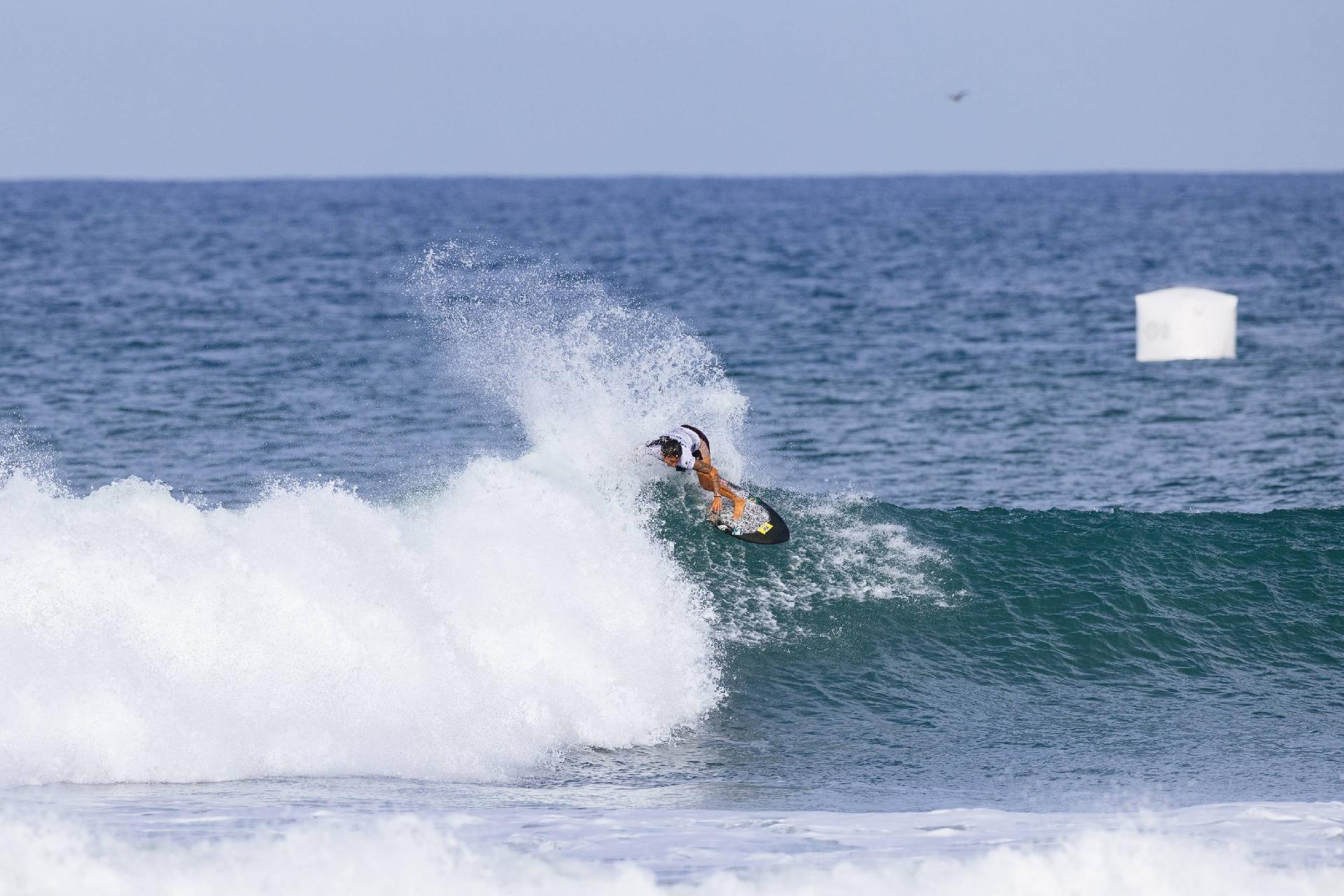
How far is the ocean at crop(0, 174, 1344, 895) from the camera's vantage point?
27.2ft

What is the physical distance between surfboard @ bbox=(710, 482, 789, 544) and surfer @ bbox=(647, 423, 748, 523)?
50 millimetres

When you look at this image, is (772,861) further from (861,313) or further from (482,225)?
(482,225)

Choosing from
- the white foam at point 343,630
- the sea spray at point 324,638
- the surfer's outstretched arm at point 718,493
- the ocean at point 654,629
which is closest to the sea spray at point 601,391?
the ocean at point 654,629

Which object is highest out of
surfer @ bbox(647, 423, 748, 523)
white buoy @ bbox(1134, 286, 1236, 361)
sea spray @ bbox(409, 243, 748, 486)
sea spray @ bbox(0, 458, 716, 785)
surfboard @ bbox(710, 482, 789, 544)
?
white buoy @ bbox(1134, 286, 1236, 361)

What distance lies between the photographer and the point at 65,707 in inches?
392

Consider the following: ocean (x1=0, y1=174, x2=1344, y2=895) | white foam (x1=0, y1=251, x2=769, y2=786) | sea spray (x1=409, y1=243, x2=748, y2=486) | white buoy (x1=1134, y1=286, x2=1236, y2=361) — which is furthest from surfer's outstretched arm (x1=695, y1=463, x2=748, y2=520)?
white buoy (x1=1134, y1=286, x2=1236, y2=361)

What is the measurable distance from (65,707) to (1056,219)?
93384 millimetres

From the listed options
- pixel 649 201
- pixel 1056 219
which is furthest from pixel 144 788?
pixel 649 201

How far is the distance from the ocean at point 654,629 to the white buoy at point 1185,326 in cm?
130

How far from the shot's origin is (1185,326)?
1088 inches

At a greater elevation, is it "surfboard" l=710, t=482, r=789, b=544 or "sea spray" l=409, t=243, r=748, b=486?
"sea spray" l=409, t=243, r=748, b=486

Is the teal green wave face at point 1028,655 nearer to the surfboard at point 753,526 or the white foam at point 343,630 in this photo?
the surfboard at point 753,526

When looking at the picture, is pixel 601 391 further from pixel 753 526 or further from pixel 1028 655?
pixel 1028 655

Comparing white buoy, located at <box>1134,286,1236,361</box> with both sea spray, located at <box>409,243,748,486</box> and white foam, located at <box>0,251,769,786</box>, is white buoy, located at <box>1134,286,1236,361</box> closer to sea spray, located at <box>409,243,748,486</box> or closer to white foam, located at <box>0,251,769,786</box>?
sea spray, located at <box>409,243,748,486</box>
